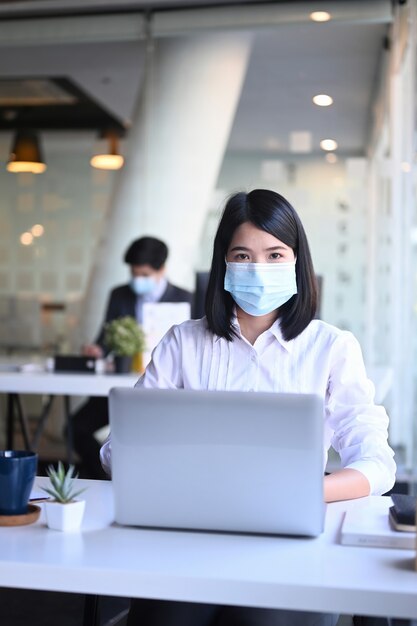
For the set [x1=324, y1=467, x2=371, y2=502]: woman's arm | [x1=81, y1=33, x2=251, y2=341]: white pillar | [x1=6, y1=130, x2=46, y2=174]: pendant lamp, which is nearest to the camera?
[x1=324, y1=467, x2=371, y2=502]: woman's arm

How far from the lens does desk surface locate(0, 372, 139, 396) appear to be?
4.40 meters

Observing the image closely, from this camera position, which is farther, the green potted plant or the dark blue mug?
the green potted plant

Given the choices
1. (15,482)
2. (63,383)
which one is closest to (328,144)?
(63,383)

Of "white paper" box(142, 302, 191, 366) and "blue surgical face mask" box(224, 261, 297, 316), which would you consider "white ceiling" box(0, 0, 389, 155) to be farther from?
"blue surgical face mask" box(224, 261, 297, 316)

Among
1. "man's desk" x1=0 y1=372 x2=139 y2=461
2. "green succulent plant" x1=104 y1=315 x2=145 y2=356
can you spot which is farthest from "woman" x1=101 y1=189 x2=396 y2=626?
"green succulent plant" x1=104 y1=315 x2=145 y2=356

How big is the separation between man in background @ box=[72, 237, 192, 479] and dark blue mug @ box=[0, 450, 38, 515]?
356 cm

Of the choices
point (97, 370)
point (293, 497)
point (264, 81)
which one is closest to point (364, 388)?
point (293, 497)

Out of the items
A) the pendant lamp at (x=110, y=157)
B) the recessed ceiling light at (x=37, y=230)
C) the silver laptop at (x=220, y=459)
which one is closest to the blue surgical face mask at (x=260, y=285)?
the silver laptop at (x=220, y=459)

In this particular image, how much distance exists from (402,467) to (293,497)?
199 inches

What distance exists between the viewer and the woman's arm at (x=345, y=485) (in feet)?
6.08

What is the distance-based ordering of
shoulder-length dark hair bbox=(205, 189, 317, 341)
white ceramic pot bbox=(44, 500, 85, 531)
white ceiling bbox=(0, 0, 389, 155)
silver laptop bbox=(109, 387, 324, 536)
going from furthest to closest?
white ceiling bbox=(0, 0, 389, 155) < shoulder-length dark hair bbox=(205, 189, 317, 341) < white ceramic pot bbox=(44, 500, 85, 531) < silver laptop bbox=(109, 387, 324, 536)

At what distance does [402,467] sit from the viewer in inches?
251

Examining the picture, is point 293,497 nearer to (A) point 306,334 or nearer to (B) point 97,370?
(A) point 306,334

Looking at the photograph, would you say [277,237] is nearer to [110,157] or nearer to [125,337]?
[125,337]
